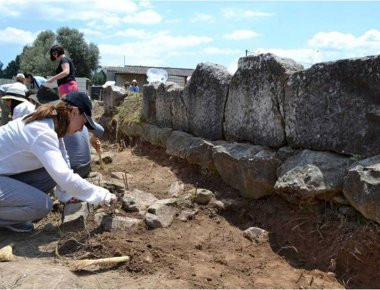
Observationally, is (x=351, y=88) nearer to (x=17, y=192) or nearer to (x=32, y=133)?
(x=32, y=133)

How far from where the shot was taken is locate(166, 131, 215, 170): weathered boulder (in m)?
4.52

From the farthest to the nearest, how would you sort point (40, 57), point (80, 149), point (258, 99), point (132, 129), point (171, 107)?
point (40, 57) < point (132, 129) < point (171, 107) < point (80, 149) < point (258, 99)

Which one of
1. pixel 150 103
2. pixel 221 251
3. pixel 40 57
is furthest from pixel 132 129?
pixel 40 57

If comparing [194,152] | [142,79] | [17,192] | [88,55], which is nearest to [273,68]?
[194,152]

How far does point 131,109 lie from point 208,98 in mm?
3036

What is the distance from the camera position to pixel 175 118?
573 centimetres

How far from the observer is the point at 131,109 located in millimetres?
7594

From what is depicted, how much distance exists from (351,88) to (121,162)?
11.8 ft

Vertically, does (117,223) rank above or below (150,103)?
below

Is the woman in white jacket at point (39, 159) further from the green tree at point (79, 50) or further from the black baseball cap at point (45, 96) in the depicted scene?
the green tree at point (79, 50)

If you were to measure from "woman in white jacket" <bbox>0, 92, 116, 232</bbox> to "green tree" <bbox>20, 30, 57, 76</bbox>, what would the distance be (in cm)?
3033

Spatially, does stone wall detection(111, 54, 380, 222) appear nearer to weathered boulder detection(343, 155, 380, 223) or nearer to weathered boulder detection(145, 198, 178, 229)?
A: weathered boulder detection(343, 155, 380, 223)

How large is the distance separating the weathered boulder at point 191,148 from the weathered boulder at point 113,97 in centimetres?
280

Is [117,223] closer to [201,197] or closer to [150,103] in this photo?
[201,197]
